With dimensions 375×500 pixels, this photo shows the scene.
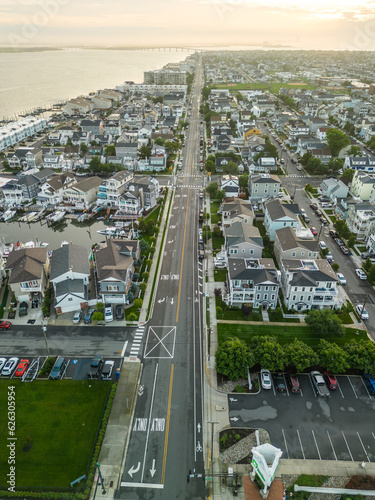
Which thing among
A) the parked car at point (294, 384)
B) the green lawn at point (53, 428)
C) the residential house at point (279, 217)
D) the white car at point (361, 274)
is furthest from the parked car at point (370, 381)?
the residential house at point (279, 217)

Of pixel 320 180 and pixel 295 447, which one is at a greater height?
pixel 320 180

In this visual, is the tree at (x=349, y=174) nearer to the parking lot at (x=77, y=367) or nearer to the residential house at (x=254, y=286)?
the residential house at (x=254, y=286)

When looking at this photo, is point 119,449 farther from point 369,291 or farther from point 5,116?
point 5,116

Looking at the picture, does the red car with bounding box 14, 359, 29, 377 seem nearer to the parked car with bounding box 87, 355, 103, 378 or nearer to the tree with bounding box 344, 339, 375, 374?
the parked car with bounding box 87, 355, 103, 378

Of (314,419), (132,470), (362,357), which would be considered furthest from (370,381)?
(132,470)

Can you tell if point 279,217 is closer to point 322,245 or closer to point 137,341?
point 322,245

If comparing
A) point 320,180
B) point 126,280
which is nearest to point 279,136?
point 320,180

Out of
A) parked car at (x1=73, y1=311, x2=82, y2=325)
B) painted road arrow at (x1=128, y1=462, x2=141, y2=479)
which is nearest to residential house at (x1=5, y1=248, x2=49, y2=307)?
parked car at (x1=73, y1=311, x2=82, y2=325)
